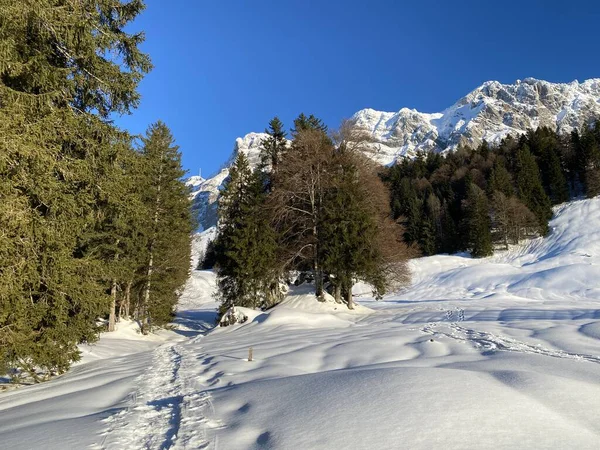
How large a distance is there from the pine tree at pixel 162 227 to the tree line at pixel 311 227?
3.17m

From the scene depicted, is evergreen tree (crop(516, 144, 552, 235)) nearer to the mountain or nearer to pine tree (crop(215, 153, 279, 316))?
pine tree (crop(215, 153, 279, 316))

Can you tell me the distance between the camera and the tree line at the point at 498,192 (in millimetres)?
48312

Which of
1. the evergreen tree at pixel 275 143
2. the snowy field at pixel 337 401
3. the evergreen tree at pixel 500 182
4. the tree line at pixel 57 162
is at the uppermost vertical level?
the evergreen tree at pixel 500 182

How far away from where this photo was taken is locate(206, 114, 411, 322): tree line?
19.5 m

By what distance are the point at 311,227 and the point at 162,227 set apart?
8.31 meters

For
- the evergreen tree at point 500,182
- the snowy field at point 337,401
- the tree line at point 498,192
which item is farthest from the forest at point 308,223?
the evergreen tree at point 500,182

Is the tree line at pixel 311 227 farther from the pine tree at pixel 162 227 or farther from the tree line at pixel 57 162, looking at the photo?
the tree line at pixel 57 162

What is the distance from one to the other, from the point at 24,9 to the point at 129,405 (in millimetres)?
6159

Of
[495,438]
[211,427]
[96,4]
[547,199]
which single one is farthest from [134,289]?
[547,199]

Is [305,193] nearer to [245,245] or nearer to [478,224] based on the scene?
[245,245]

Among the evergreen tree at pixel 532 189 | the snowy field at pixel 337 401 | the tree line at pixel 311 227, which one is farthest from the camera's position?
the evergreen tree at pixel 532 189

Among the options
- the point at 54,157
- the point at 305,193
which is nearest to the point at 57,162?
the point at 54,157

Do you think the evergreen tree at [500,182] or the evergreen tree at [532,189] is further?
the evergreen tree at [500,182]

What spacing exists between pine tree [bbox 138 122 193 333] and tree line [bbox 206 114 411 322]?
3168 millimetres
